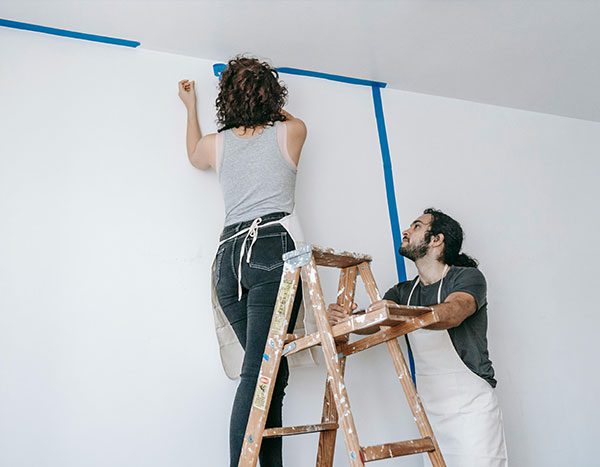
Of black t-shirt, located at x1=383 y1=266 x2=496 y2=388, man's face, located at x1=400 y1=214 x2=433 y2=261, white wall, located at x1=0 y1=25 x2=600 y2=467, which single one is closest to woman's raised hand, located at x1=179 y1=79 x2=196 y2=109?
white wall, located at x1=0 y1=25 x2=600 y2=467

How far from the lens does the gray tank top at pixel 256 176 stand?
2.13m

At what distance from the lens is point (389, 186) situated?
2.97 meters

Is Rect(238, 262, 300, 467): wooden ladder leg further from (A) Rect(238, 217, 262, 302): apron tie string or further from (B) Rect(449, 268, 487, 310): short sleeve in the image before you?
(B) Rect(449, 268, 487, 310): short sleeve

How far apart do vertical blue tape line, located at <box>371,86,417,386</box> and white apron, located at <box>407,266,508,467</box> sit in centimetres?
24

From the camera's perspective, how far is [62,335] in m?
2.15

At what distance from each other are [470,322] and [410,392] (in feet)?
1.61

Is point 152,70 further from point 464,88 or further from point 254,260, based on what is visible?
point 464,88

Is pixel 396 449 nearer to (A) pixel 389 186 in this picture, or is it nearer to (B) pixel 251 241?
(B) pixel 251 241

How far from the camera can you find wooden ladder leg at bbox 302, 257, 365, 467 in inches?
66.1

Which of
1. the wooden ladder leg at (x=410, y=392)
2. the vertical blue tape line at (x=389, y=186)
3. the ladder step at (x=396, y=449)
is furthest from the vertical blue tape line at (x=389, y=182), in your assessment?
the ladder step at (x=396, y=449)

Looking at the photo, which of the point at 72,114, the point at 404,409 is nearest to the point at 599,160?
the point at 404,409

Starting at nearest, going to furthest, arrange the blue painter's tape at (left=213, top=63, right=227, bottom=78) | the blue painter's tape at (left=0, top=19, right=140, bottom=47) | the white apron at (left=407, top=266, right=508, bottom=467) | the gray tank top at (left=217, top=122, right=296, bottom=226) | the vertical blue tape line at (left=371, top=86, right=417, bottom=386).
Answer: the gray tank top at (left=217, top=122, right=296, bottom=226)
the white apron at (left=407, top=266, right=508, bottom=467)
the blue painter's tape at (left=0, top=19, right=140, bottom=47)
the blue painter's tape at (left=213, top=63, right=227, bottom=78)
the vertical blue tape line at (left=371, top=86, right=417, bottom=386)

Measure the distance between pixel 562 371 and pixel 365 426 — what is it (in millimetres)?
1132

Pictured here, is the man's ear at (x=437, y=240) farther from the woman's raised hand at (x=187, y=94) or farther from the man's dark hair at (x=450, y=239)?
the woman's raised hand at (x=187, y=94)
